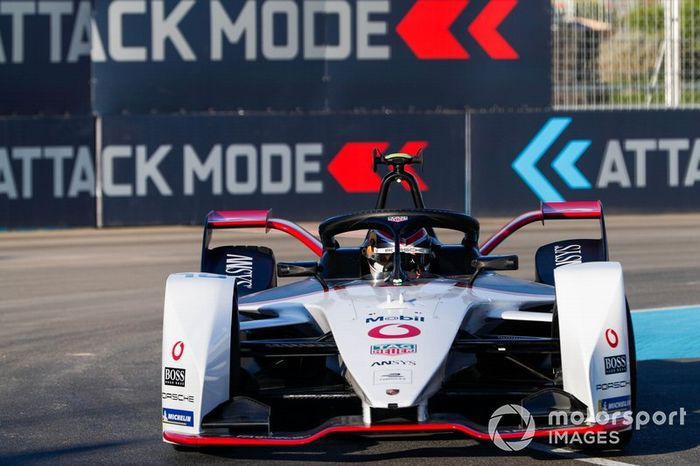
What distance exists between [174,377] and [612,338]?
1979 millimetres

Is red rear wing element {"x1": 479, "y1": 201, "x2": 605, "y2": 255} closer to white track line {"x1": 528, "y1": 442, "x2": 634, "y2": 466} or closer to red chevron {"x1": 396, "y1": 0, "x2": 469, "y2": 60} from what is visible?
white track line {"x1": 528, "y1": 442, "x2": 634, "y2": 466}

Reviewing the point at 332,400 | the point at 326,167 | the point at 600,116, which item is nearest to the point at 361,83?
the point at 326,167

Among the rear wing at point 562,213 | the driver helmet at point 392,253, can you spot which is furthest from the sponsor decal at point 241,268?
the rear wing at point 562,213

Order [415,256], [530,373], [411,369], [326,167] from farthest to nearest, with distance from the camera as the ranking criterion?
1. [326,167]
2. [415,256]
3. [530,373]
4. [411,369]

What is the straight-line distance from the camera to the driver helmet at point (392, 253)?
23.3 feet

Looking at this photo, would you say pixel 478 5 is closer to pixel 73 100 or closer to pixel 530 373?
pixel 73 100

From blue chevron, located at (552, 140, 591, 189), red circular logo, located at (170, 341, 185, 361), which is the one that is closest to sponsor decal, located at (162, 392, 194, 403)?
red circular logo, located at (170, 341, 185, 361)

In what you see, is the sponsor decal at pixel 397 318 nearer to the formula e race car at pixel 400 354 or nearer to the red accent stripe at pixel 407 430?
the formula e race car at pixel 400 354

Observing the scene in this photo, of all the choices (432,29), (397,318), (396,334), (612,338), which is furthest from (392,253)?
(432,29)

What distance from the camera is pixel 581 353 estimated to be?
564 cm

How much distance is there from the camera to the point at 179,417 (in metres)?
5.68

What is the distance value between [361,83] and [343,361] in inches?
586

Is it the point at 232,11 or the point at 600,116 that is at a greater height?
the point at 232,11

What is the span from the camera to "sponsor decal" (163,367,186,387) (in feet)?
18.8
